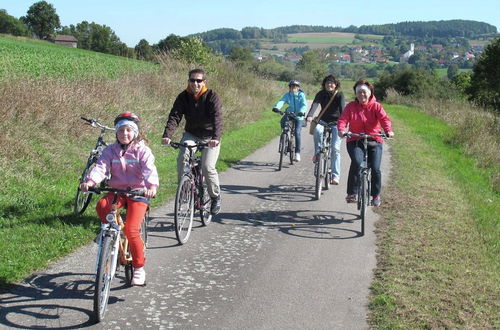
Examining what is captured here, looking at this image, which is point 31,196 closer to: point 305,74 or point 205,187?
point 205,187

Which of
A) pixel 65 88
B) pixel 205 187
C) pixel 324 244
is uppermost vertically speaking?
pixel 65 88

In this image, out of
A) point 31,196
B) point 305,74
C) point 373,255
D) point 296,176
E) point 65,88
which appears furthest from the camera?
point 305,74

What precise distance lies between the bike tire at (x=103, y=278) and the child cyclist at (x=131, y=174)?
1.25 feet

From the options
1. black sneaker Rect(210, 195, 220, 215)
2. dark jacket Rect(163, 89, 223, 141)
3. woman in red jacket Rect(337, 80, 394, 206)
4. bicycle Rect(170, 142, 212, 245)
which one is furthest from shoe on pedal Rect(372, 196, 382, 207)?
dark jacket Rect(163, 89, 223, 141)

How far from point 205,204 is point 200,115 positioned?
1212mm

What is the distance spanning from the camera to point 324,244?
24.7 ft

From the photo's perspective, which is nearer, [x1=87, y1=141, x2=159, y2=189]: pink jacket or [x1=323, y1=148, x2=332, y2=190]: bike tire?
[x1=87, y1=141, x2=159, y2=189]: pink jacket

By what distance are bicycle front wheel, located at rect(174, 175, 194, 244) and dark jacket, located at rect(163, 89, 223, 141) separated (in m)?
0.76

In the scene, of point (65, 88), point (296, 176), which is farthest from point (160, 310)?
point (65, 88)

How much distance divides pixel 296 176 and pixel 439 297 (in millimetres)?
7033

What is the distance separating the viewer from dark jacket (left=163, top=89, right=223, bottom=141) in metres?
7.70

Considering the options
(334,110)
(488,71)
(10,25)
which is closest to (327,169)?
(334,110)

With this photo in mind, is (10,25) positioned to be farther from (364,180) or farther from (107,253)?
(107,253)

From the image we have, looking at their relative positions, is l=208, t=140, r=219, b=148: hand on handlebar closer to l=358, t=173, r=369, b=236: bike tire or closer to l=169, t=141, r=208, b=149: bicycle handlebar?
l=169, t=141, r=208, b=149: bicycle handlebar
